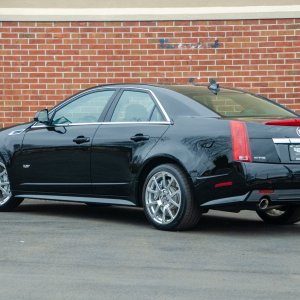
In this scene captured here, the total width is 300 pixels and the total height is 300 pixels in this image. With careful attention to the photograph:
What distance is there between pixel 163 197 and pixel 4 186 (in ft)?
8.56

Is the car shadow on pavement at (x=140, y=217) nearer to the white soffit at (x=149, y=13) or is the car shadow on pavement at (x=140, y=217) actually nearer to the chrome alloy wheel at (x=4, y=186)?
the chrome alloy wheel at (x=4, y=186)

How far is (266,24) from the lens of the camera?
1673 cm

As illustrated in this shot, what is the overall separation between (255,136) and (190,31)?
7.33m

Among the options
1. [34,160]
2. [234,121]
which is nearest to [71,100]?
[34,160]

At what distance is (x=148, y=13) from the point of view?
1681 centimetres

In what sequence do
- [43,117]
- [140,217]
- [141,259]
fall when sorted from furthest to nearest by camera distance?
[140,217] < [43,117] < [141,259]

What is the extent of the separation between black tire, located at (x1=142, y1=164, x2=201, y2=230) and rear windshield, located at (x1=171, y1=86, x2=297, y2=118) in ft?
2.45

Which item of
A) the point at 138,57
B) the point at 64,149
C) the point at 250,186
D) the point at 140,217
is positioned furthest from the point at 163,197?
the point at 138,57

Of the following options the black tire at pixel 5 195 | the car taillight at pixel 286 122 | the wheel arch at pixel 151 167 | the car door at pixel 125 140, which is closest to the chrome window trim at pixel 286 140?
the car taillight at pixel 286 122

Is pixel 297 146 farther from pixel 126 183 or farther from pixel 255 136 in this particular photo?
pixel 126 183

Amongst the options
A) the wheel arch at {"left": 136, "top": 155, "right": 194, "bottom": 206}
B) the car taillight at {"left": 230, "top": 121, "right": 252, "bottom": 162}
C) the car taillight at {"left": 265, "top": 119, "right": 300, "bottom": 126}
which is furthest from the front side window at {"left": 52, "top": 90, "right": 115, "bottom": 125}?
the car taillight at {"left": 265, "top": 119, "right": 300, "bottom": 126}

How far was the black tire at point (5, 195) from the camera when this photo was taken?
1204 centimetres

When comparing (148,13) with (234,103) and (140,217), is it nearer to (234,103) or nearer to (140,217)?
(140,217)

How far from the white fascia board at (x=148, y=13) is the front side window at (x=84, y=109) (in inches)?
216
